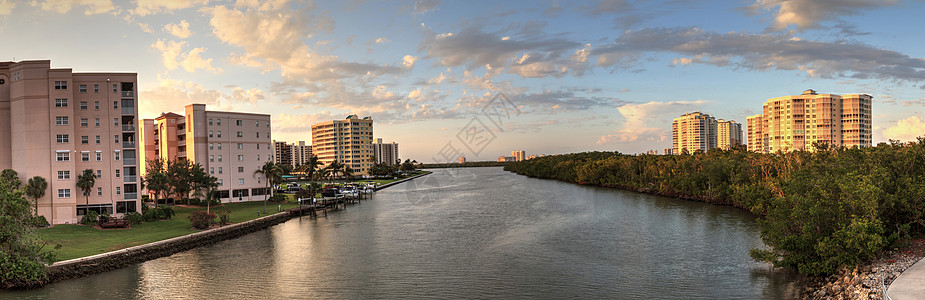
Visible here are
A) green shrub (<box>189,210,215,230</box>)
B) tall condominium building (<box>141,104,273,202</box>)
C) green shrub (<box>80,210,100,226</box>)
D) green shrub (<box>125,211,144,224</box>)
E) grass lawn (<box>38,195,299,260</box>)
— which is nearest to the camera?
grass lawn (<box>38,195,299,260</box>)

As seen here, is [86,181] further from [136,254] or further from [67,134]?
[136,254]

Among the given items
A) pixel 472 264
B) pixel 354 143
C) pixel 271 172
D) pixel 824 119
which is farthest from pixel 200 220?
pixel 824 119

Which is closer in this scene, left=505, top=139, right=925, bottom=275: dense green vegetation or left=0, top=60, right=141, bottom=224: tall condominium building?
left=505, top=139, right=925, bottom=275: dense green vegetation

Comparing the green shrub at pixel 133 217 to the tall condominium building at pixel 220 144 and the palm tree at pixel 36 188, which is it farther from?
the tall condominium building at pixel 220 144

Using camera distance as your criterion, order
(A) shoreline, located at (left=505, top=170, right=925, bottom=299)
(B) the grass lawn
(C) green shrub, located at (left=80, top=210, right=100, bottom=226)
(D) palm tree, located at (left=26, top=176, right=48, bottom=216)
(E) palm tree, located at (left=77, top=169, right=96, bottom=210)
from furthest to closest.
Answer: (E) palm tree, located at (left=77, top=169, right=96, bottom=210) < (C) green shrub, located at (left=80, top=210, right=100, bottom=226) < (D) palm tree, located at (left=26, top=176, right=48, bottom=216) < (B) the grass lawn < (A) shoreline, located at (left=505, top=170, right=925, bottom=299)

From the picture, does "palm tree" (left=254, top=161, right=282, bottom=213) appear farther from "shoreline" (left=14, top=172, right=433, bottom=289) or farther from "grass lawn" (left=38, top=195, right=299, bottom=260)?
"shoreline" (left=14, top=172, right=433, bottom=289)

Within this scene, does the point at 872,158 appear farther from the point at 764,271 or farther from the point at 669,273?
the point at 669,273

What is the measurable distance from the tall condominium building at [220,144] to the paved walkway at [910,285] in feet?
248

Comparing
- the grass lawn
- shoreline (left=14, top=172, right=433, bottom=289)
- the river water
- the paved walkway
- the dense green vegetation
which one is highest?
the dense green vegetation

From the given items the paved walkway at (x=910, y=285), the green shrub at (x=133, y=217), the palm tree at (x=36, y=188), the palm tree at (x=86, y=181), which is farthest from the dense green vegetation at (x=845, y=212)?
the palm tree at (x=36, y=188)

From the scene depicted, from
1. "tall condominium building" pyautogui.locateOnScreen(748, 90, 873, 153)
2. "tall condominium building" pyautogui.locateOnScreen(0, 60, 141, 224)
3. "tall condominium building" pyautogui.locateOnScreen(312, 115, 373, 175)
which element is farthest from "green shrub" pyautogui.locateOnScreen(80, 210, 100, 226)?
"tall condominium building" pyautogui.locateOnScreen(748, 90, 873, 153)

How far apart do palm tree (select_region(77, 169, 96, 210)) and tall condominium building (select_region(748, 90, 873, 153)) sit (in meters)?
159

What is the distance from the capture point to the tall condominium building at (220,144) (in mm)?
74438

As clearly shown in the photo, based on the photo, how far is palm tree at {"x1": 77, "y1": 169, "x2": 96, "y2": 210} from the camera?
4644 cm
